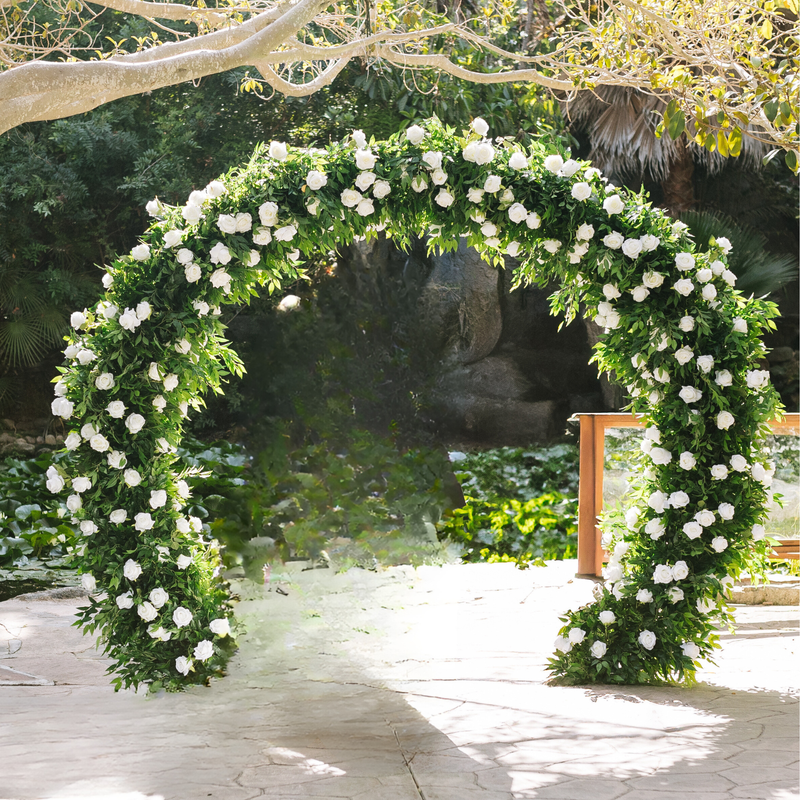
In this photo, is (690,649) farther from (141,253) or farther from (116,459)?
(141,253)

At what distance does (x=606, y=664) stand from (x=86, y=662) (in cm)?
293

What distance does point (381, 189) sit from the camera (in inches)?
154

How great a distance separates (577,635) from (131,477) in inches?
92.9

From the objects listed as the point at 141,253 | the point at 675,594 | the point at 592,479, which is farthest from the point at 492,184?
the point at 592,479

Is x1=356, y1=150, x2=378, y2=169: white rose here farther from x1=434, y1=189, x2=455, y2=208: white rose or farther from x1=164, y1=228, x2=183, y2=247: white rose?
x1=164, y1=228, x2=183, y2=247: white rose

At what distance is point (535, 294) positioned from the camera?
1328cm

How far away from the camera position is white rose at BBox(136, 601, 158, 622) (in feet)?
12.7

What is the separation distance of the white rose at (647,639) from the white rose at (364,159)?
2.67m

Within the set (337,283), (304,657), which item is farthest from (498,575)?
(337,283)

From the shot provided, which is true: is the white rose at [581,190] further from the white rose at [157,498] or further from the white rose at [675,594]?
the white rose at [157,498]

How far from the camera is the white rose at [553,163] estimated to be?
396cm

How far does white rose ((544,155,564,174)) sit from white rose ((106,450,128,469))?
8.25ft

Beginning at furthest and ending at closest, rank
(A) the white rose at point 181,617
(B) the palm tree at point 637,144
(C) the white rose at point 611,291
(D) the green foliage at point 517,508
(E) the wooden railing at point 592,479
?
(B) the palm tree at point 637,144
(D) the green foliage at point 517,508
(E) the wooden railing at point 592,479
(C) the white rose at point 611,291
(A) the white rose at point 181,617

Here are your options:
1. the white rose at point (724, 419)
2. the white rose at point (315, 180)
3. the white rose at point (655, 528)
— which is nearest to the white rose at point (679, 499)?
the white rose at point (655, 528)
